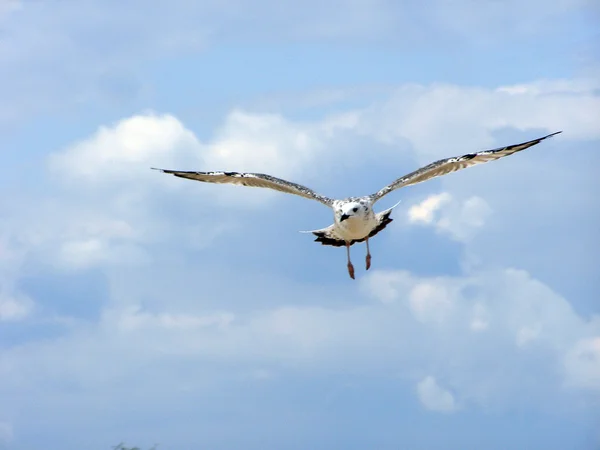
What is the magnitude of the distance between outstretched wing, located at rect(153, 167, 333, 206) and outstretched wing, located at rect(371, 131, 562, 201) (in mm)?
2113

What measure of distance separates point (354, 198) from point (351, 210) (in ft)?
3.35

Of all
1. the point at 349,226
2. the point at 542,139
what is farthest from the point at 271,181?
the point at 542,139

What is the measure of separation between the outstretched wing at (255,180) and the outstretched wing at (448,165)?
2113mm

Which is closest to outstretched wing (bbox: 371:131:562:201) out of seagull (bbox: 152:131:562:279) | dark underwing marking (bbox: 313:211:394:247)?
seagull (bbox: 152:131:562:279)

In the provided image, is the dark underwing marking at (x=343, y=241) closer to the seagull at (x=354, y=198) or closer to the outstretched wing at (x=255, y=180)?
the seagull at (x=354, y=198)

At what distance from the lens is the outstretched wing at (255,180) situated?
28587 mm

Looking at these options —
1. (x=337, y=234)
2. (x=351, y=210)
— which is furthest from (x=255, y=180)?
(x=351, y=210)

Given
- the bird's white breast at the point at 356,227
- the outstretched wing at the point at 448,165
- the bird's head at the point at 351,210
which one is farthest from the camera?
the outstretched wing at the point at 448,165

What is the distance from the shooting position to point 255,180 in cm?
2962

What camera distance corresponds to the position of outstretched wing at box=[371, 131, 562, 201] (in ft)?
91.3

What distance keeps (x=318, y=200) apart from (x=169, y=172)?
4.81 metres

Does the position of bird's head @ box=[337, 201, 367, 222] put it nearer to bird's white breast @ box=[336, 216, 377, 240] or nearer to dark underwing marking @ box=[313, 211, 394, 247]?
bird's white breast @ box=[336, 216, 377, 240]

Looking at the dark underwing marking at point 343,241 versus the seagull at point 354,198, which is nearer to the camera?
the seagull at point 354,198

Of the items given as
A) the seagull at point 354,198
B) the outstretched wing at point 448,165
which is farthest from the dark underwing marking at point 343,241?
the outstretched wing at point 448,165
